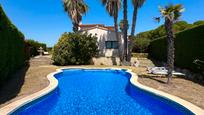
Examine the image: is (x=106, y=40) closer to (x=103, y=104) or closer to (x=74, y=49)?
(x=74, y=49)

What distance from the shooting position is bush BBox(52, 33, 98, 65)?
29609 mm

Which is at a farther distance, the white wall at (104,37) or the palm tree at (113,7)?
the white wall at (104,37)

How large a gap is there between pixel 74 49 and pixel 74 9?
7.24 m

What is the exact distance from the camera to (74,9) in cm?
3466

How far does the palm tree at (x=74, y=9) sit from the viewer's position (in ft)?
113

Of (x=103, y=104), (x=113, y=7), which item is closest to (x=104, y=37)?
(x=113, y=7)

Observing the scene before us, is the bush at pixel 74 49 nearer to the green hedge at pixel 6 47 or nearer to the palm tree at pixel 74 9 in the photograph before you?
the palm tree at pixel 74 9

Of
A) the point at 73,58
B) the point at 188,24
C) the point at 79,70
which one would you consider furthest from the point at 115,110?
the point at 188,24

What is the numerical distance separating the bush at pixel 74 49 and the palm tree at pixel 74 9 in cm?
430

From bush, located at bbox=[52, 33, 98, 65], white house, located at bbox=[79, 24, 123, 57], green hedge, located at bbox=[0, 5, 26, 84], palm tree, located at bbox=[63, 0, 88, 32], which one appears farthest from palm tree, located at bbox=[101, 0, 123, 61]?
green hedge, located at bbox=[0, 5, 26, 84]

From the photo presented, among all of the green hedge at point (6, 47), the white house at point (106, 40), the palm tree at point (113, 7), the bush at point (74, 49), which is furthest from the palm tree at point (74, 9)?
the green hedge at point (6, 47)

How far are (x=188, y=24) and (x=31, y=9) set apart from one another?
4034 cm

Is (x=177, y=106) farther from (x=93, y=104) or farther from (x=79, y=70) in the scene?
(x=79, y=70)

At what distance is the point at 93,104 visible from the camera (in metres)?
11.0
